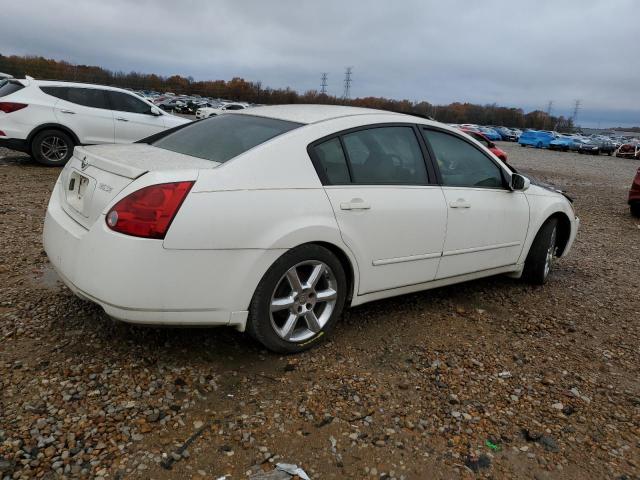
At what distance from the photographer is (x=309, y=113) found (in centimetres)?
355

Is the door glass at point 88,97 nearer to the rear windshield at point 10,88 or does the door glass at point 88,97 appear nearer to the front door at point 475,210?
the rear windshield at point 10,88

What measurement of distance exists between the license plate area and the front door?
2.33 metres

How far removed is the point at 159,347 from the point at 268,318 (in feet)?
2.35

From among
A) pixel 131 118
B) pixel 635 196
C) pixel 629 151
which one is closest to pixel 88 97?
pixel 131 118

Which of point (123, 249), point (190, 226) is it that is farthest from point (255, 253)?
point (123, 249)

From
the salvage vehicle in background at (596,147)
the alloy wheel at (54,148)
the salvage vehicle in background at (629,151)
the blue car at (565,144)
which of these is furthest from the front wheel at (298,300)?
the blue car at (565,144)

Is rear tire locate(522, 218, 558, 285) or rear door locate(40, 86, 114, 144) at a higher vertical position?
rear door locate(40, 86, 114, 144)

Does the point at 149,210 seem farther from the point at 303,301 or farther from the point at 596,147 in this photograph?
the point at 596,147

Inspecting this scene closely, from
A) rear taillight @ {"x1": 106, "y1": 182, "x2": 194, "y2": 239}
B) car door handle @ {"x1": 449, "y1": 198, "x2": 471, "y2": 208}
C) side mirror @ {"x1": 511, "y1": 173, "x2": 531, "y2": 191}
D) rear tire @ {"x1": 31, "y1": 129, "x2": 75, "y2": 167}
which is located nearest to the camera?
rear taillight @ {"x1": 106, "y1": 182, "x2": 194, "y2": 239}

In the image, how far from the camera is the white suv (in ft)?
29.8

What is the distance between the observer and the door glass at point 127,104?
10227 mm

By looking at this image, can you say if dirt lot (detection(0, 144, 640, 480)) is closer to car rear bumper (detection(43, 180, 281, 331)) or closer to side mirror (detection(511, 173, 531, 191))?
car rear bumper (detection(43, 180, 281, 331))

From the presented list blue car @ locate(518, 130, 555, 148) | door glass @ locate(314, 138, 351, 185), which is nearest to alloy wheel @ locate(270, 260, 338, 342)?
door glass @ locate(314, 138, 351, 185)

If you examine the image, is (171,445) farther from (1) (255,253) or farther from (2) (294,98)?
(2) (294,98)
